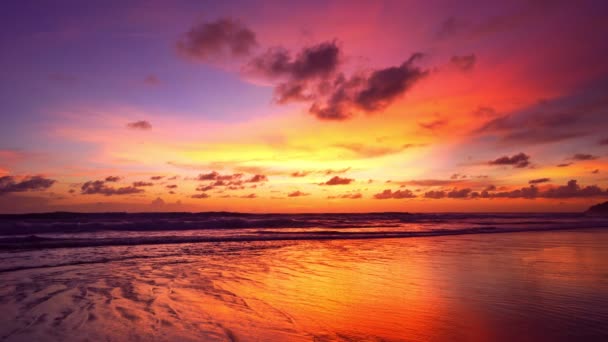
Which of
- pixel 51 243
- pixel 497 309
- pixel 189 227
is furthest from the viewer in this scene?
pixel 189 227

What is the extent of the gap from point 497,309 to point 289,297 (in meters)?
4.14

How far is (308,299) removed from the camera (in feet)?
27.4

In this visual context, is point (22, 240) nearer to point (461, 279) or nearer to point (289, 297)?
point (289, 297)

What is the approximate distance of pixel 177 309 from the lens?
7.57 metres

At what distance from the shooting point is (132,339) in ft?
19.2

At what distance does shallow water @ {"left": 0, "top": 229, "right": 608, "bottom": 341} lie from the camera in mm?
6199

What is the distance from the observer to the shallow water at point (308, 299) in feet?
20.3

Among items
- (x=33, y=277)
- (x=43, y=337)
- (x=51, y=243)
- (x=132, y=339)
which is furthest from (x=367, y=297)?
(x=51, y=243)

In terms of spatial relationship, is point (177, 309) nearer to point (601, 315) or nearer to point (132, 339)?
point (132, 339)

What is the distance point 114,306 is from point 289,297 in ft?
11.6

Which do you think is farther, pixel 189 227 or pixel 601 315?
pixel 189 227

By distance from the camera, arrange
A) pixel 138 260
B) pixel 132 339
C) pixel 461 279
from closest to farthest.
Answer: pixel 132 339 → pixel 461 279 → pixel 138 260

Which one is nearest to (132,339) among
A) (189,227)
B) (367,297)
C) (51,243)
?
(367,297)

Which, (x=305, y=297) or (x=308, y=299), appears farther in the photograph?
(x=305, y=297)
